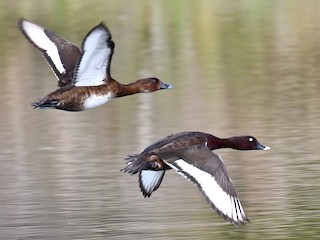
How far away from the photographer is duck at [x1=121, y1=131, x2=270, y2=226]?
11281mm

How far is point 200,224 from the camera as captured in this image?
12.6 metres

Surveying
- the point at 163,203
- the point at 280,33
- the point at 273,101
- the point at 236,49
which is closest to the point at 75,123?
the point at 273,101

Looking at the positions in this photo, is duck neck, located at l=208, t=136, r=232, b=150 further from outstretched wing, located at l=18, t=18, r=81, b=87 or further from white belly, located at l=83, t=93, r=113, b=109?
outstretched wing, located at l=18, t=18, r=81, b=87

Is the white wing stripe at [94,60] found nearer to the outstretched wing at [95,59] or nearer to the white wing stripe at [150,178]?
the outstretched wing at [95,59]

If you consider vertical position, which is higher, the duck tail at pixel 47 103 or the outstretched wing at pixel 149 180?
the duck tail at pixel 47 103

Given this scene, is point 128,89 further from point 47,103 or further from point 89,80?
point 47,103

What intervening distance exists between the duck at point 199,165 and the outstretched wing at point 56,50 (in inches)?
70.3

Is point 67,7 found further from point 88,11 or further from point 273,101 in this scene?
point 273,101

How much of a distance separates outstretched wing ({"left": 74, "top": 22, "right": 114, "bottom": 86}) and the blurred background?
46.2 inches

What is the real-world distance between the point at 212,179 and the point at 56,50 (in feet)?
10.5

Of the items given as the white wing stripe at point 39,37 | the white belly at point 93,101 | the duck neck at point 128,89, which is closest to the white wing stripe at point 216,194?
the white belly at point 93,101

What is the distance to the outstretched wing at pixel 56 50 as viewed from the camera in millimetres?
13828

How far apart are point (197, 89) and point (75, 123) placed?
306cm

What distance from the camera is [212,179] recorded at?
11.5 metres
